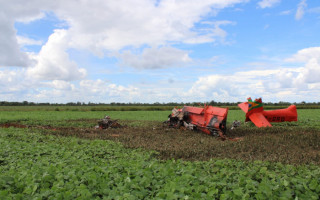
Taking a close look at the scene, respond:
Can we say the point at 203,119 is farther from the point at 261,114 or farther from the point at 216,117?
the point at 261,114

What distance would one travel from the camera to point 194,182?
5074 mm

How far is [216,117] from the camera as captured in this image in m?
14.4

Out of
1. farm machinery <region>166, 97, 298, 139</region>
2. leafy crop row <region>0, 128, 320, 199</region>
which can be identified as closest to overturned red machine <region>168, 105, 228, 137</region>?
farm machinery <region>166, 97, 298, 139</region>

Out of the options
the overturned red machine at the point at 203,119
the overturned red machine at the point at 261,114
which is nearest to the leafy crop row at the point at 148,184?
the overturned red machine at the point at 203,119

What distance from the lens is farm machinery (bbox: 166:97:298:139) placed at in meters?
14.1

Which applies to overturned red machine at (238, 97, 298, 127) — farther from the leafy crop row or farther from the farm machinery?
the leafy crop row

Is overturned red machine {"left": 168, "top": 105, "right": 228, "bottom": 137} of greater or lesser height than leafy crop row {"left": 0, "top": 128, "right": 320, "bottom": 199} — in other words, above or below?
above

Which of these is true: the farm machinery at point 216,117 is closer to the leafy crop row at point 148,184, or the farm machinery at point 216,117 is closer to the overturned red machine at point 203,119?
the overturned red machine at point 203,119

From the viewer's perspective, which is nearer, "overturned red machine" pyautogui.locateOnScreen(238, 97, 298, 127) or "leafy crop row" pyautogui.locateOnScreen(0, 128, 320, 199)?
"leafy crop row" pyautogui.locateOnScreen(0, 128, 320, 199)

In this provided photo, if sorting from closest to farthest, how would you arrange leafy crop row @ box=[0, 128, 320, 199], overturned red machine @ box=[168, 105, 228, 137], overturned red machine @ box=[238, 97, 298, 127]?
leafy crop row @ box=[0, 128, 320, 199], overturned red machine @ box=[168, 105, 228, 137], overturned red machine @ box=[238, 97, 298, 127]

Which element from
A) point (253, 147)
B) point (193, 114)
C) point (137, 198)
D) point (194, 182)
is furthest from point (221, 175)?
point (193, 114)

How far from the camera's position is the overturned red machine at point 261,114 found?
17.5m

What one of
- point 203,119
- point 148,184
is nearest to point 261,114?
point 203,119

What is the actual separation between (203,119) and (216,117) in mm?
1355
